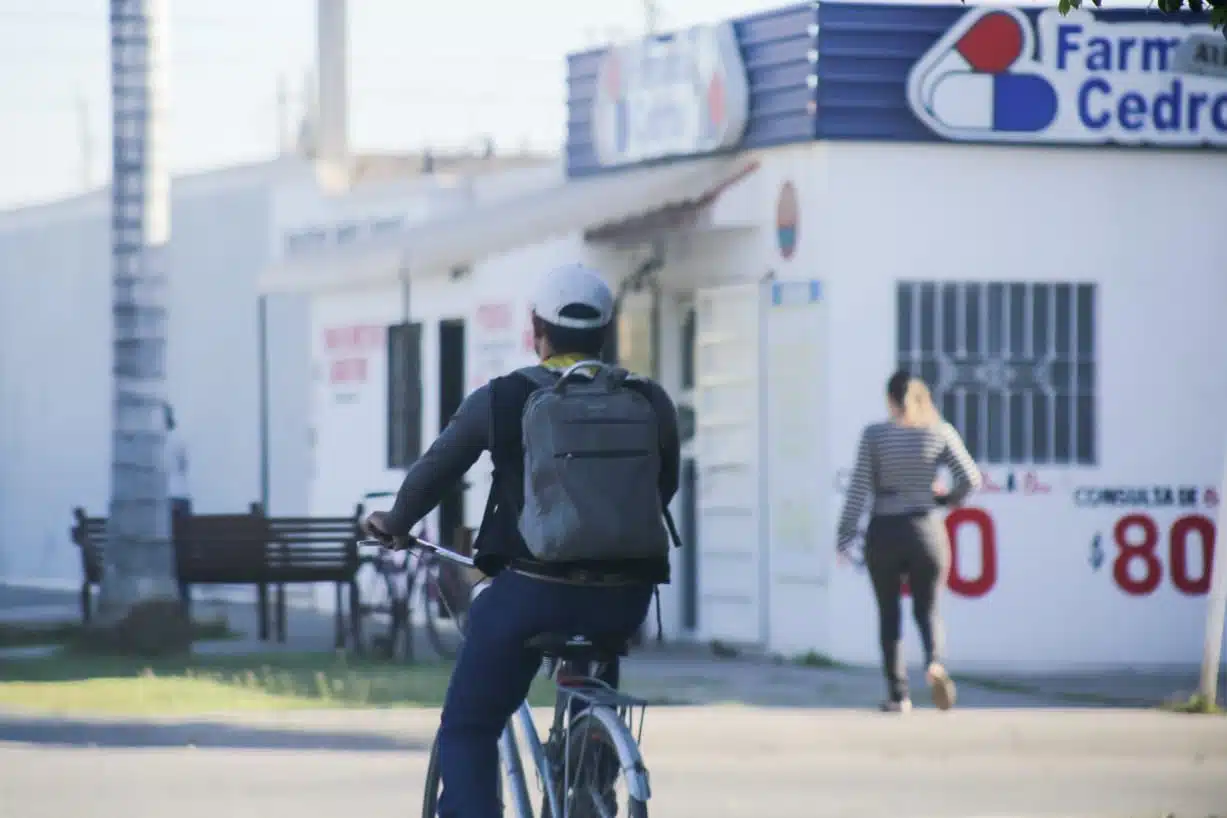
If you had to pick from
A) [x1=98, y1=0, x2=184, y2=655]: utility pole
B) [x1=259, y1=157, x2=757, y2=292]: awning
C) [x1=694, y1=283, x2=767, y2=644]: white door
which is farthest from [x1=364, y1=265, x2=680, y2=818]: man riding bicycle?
[x1=694, y1=283, x2=767, y2=644]: white door

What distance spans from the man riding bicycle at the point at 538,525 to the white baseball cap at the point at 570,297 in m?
0.01

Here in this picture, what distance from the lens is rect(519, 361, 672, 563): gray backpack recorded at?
23.0 feet

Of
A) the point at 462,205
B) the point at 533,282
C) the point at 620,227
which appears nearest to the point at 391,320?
the point at 462,205

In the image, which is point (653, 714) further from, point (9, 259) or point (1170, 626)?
point (9, 259)

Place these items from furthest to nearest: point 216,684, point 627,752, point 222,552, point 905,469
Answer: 1. point 222,552
2. point 216,684
3. point 905,469
4. point 627,752

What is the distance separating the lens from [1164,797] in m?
11.4

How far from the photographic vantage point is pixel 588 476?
7.04m

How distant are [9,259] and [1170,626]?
2413 cm

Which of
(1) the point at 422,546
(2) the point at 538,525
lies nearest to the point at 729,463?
(1) the point at 422,546

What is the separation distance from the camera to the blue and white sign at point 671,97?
61.8 ft

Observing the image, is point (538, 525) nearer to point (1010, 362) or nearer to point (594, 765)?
point (594, 765)

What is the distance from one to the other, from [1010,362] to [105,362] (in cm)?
1936

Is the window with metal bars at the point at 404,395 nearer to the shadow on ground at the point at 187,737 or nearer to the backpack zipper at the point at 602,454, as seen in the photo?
the shadow on ground at the point at 187,737

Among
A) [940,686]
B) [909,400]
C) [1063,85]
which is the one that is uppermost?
[1063,85]
